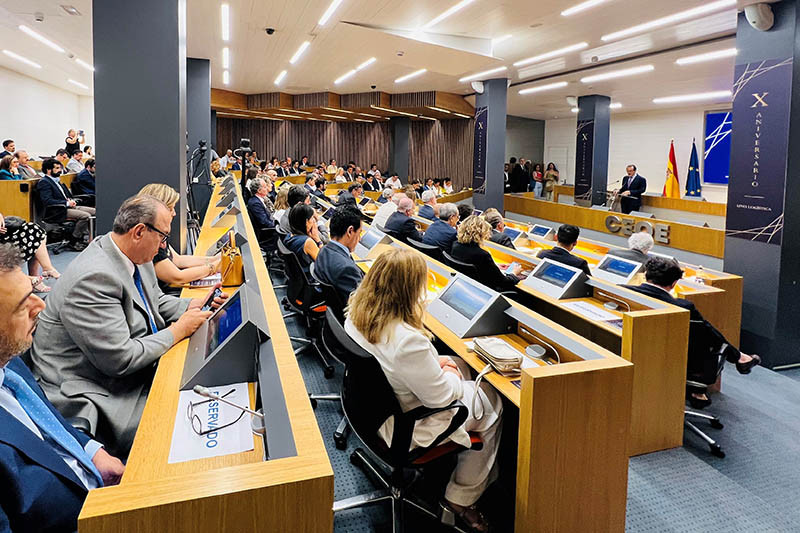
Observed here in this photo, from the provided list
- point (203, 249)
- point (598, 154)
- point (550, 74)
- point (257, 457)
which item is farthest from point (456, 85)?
point (257, 457)

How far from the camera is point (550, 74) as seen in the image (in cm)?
1105

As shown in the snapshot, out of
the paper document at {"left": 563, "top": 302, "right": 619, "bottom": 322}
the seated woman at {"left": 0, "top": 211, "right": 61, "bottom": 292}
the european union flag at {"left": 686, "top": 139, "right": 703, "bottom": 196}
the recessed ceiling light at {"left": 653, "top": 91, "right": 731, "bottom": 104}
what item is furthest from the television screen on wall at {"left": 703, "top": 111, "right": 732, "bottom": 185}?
the seated woman at {"left": 0, "top": 211, "right": 61, "bottom": 292}

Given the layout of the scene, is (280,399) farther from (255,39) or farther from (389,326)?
(255,39)

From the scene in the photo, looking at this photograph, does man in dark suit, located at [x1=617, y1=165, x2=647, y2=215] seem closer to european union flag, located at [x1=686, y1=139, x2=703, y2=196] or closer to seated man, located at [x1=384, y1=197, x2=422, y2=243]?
european union flag, located at [x1=686, y1=139, x2=703, y2=196]

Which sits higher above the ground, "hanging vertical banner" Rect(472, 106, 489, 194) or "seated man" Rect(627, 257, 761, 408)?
"hanging vertical banner" Rect(472, 106, 489, 194)

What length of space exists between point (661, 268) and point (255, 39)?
7.50 m

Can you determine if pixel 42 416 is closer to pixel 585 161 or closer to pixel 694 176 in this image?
pixel 585 161

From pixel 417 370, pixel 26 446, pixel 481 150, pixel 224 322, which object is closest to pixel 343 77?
pixel 481 150

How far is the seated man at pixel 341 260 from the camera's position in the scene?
354 cm

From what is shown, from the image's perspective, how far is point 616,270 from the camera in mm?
4594

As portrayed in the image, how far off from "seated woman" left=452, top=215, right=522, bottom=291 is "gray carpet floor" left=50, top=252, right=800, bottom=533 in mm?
1407

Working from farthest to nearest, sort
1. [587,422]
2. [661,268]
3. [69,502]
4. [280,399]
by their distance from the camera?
[661,268]
[587,422]
[280,399]
[69,502]

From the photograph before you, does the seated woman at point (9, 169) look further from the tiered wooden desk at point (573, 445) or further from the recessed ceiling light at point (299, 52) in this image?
A: the tiered wooden desk at point (573, 445)

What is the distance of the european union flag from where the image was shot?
1434cm
